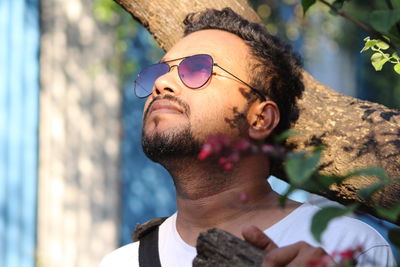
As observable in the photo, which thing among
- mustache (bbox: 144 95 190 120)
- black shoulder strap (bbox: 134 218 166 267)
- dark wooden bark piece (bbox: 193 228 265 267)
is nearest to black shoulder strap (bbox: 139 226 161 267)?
black shoulder strap (bbox: 134 218 166 267)

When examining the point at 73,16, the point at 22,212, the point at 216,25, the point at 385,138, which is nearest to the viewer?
the point at 385,138

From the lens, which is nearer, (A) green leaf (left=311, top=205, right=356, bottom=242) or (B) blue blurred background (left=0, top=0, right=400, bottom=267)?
(A) green leaf (left=311, top=205, right=356, bottom=242)

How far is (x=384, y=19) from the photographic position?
1.35 meters

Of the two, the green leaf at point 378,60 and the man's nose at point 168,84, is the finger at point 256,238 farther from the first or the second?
the man's nose at point 168,84

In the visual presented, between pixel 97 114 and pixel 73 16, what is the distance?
84 cm

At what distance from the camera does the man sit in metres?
2.61

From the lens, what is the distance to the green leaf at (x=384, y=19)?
4.40ft

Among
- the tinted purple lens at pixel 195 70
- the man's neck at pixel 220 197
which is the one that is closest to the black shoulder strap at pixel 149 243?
the man's neck at pixel 220 197

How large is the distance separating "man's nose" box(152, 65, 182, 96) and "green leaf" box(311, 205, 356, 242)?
1.59m

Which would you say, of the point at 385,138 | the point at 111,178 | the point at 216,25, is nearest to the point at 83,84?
the point at 111,178

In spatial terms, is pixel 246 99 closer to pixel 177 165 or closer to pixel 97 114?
pixel 177 165

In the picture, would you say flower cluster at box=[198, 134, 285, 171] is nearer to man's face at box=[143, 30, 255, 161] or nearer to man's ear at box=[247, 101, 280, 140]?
man's face at box=[143, 30, 255, 161]

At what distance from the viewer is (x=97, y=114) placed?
639cm

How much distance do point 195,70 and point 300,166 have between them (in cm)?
163
